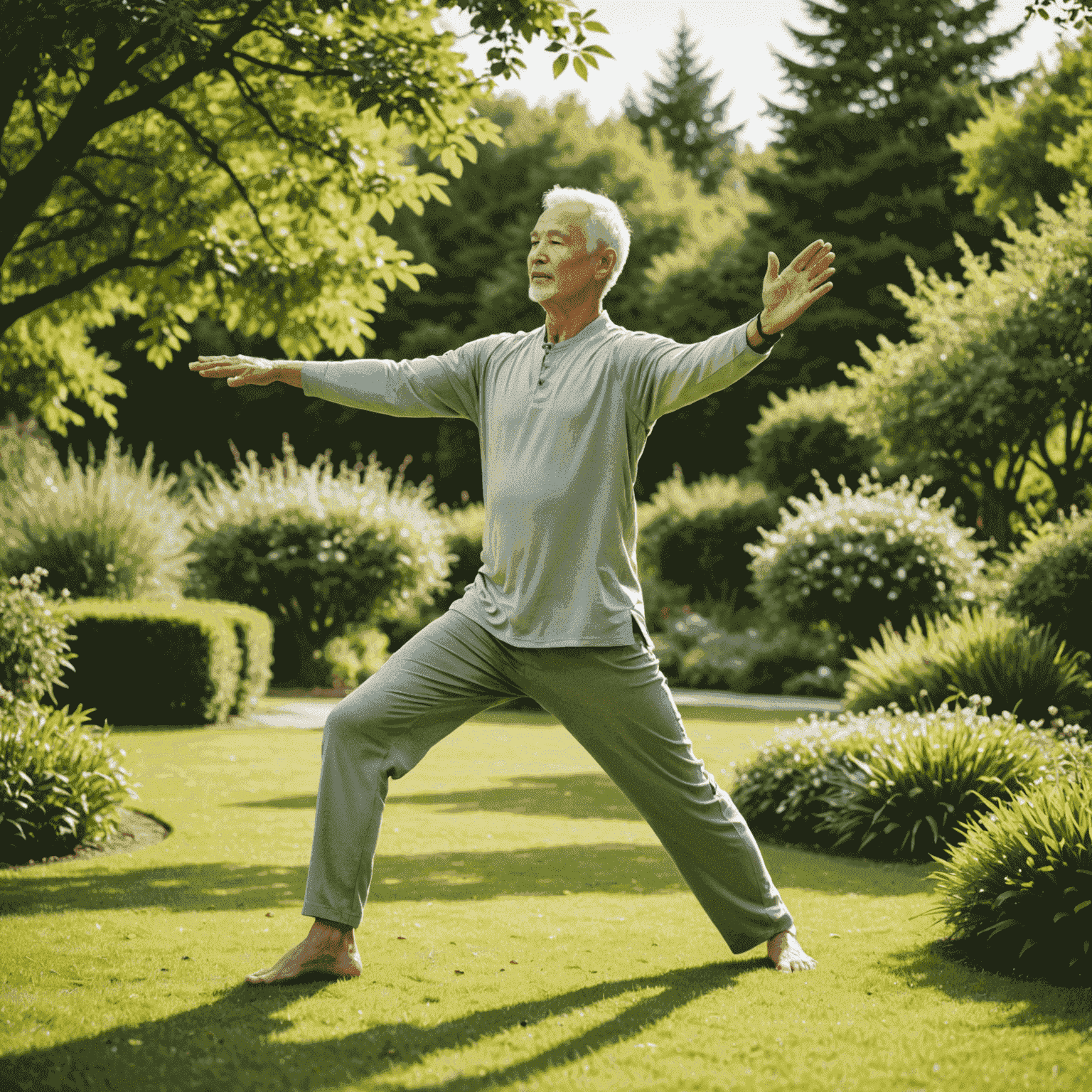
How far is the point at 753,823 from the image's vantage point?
711 centimetres

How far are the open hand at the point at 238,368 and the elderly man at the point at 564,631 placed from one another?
10mm

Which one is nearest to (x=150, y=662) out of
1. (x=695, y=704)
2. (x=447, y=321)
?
(x=695, y=704)

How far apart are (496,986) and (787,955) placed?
0.98 metres

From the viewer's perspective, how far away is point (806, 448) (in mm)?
22250

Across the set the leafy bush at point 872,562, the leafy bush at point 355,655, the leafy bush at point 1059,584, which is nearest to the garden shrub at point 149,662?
the leafy bush at point 355,655

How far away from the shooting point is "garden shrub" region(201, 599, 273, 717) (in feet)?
39.2

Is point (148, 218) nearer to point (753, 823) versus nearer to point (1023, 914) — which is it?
point (753, 823)

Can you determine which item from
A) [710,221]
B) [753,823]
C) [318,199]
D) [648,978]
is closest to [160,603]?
[318,199]

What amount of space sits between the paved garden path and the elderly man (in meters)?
7.45

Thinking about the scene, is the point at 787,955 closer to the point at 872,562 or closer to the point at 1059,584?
the point at 1059,584

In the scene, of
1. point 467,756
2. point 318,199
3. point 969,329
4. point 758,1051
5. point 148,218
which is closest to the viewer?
point 758,1051

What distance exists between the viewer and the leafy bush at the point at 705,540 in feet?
72.7

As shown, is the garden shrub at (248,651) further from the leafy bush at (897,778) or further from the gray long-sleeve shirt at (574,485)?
the gray long-sleeve shirt at (574,485)

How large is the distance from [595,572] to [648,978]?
1.34 metres
